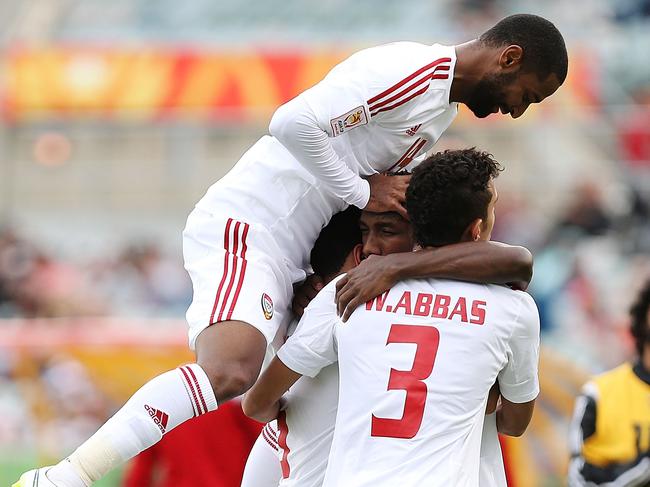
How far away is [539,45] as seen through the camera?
417 cm

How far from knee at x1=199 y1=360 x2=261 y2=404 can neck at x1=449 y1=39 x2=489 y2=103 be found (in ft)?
3.93

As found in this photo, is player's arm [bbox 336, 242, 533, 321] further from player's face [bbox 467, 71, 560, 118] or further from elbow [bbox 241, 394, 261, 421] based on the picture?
player's face [bbox 467, 71, 560, 118]

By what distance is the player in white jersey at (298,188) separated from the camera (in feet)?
13.2

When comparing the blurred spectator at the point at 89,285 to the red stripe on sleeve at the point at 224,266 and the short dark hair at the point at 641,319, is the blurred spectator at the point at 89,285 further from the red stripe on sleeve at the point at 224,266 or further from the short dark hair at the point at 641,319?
the red stripe on sleeve at the point at 224,266

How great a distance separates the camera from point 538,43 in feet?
13.7

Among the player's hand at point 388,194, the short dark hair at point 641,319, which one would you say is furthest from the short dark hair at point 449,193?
the short dark hair at point 641,319

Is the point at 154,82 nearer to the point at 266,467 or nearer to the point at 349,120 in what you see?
the point at 266,467

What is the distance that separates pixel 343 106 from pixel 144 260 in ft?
36.4

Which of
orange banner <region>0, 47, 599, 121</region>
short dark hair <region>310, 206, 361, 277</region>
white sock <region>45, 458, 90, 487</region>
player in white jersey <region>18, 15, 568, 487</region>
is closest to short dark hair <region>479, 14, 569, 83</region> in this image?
player in white jersey <region>18, 15, 568, 487</region>

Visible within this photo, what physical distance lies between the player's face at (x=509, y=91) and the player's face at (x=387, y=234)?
1.60 ft

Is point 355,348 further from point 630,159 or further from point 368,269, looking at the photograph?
point 630,159

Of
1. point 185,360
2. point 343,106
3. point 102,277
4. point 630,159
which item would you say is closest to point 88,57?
point 102,277

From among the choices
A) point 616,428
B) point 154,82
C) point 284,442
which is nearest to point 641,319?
point 616,428

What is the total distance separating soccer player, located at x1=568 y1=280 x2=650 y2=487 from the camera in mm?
5633
